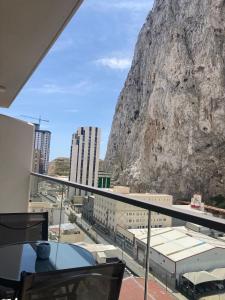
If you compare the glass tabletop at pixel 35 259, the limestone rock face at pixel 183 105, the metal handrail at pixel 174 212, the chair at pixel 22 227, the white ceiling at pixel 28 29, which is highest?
the limestone rock face at pixel 183 105

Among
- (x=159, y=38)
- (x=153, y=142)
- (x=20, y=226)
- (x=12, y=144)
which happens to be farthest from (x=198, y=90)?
(x=20, y=226)

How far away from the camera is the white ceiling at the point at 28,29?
6.91ft

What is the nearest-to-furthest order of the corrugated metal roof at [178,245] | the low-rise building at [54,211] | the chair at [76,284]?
1. the chair at [76,284]
2. the corrugated metal roof at [178,245]
3. the low-rise building at [54,211]

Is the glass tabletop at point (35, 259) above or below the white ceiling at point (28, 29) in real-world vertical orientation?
below

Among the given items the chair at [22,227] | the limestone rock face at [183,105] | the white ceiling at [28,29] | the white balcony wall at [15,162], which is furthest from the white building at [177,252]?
the limestone rock face at [183,105]

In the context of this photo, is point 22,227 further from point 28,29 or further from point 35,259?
point 28,29

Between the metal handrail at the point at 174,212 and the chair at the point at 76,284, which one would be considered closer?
the chair at the point at 76,284

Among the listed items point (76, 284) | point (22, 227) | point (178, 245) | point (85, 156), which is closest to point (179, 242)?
point (178, 245)

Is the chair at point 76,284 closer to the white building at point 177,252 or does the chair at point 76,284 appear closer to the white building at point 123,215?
the white building at point 177,252

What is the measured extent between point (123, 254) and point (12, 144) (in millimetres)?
3063

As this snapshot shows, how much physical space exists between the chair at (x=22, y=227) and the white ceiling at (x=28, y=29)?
4.61 feet

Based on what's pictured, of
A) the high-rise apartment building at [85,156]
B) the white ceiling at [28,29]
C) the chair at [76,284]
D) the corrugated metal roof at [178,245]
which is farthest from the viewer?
the high-rise apartment building at [85,156]

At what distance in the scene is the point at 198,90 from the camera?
28.8 m

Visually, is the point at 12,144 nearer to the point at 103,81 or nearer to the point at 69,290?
the point at 69,290
